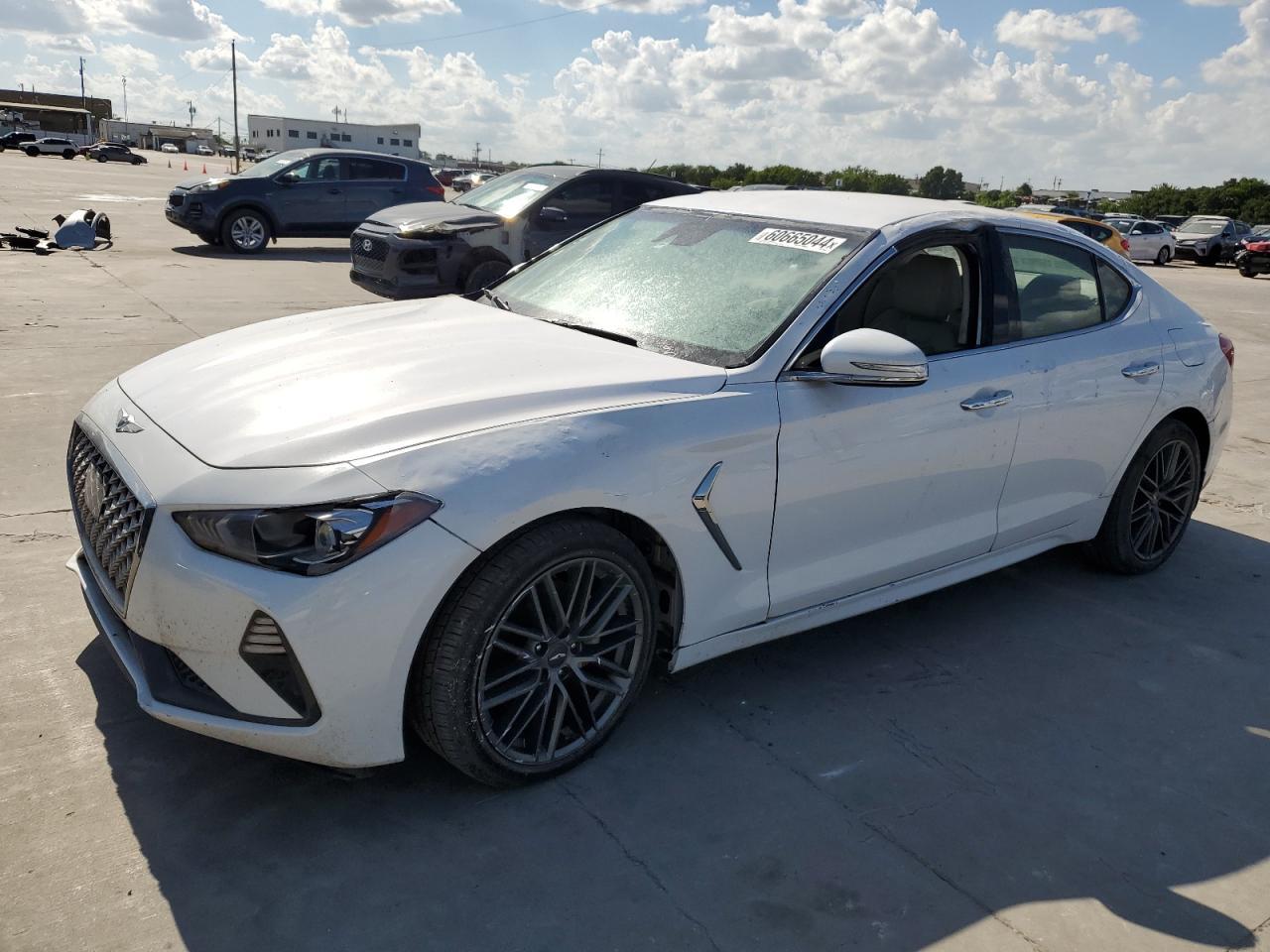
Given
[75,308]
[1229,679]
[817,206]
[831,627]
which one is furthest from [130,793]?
[75,308]

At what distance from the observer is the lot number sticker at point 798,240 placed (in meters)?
3.68

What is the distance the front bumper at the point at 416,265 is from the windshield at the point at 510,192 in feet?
2.63

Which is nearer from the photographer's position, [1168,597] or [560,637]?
[560,637]

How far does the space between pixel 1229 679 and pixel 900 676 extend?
1303 mm

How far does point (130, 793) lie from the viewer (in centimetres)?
281

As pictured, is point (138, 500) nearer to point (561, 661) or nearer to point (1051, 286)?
point (561, 661)

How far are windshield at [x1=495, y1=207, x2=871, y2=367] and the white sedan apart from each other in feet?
0.05

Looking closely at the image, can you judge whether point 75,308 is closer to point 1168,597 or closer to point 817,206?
point 817,206

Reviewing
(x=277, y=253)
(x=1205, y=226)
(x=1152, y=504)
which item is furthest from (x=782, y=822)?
(x=1205, y=226)

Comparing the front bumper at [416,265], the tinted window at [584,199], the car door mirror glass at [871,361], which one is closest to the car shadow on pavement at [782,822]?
the car door mirror glass at [871,361]

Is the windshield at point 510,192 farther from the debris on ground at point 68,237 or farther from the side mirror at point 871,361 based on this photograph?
the side mirror at point 871,361

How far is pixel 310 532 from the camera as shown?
254cm

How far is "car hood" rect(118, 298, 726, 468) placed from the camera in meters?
2.73

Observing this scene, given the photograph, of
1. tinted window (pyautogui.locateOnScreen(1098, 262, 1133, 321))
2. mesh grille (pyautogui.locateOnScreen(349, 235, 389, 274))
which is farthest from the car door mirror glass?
mesh grille (pyautogui.locateOnScreen(349, 235, 389, 274))
